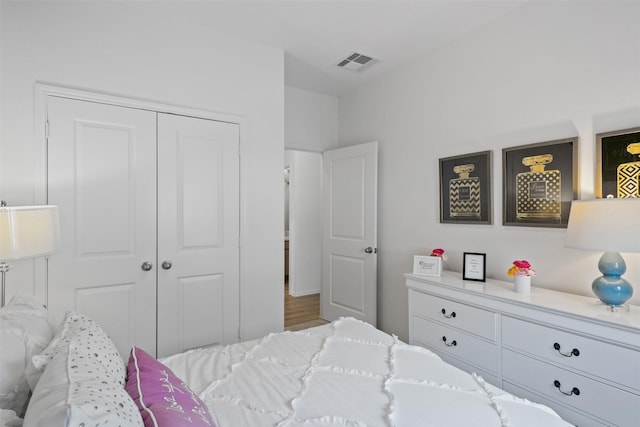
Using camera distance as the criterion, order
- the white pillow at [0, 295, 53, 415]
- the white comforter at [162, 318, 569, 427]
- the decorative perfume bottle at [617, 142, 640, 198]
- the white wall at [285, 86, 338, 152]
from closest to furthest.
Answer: the white pillow at [0, 295, 53, 415] → the white comforter at [162, 318, 569, 427] → the decorative perfume bottle at [617, 142, 640, 198] → the white wall at [285, 86, 338, 152]

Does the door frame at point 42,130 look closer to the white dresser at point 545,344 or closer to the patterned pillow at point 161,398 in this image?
the patterned pillow at point 161,398

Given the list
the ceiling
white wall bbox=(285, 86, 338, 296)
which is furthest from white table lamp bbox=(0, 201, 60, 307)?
white wall bbox=(285, 86, 338, 296)

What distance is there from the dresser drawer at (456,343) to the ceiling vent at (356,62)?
240 centimetres

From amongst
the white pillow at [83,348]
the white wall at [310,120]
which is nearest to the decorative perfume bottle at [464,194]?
the white wall at [310,120]

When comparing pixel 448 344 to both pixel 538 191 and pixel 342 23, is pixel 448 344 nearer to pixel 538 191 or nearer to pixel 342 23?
pixel 538 191

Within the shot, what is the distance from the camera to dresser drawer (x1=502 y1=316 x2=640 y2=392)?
1.58 m

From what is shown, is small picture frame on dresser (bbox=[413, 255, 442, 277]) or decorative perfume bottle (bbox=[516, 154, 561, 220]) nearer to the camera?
decorative perfume bottle (bbox=[516, 154, 561, 220])

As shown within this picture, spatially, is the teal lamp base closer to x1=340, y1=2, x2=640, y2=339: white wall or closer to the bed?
x1=340, y1=2, x2=640, y2=339: white wall

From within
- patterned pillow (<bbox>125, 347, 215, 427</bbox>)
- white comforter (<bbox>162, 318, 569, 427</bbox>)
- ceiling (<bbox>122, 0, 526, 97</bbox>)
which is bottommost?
white comforter (<bbox>162, 318, 569, 427</bbox>)

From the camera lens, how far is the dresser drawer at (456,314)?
2.17 m

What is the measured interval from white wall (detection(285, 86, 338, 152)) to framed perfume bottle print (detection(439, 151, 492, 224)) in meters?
1.65

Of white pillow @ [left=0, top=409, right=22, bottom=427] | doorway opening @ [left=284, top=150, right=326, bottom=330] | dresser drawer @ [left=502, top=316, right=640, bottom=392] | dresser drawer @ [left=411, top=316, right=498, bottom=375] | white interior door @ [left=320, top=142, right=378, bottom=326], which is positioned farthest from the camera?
doorway opening @ [left=284, top=150, right=326, bottom=330]

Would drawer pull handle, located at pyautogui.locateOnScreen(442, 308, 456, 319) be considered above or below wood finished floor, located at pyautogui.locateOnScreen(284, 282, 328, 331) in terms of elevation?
above

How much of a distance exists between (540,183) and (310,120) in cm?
258
